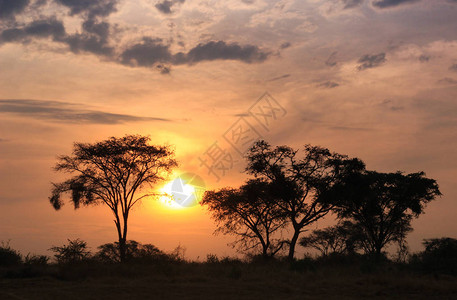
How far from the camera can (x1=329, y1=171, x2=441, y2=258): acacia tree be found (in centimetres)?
4269

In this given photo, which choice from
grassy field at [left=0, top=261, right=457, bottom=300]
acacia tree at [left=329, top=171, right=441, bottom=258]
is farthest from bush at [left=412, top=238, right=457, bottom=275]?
acacia tree at [left=329, top=171, right=441, bottom=258]

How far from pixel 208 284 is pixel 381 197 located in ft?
85.1

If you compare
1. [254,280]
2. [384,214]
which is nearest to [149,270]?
[254,280]

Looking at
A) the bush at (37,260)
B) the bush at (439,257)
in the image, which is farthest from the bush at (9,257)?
the bush at (439,257)

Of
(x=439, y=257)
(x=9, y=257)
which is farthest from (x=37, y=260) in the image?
(x=439, y=257)

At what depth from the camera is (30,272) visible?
24.2 m

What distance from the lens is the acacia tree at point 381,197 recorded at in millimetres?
42688

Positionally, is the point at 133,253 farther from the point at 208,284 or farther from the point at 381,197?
the point at 381,197

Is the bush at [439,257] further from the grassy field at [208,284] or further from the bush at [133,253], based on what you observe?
the bush at [133,253]

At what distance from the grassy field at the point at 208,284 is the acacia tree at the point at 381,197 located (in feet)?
51.4

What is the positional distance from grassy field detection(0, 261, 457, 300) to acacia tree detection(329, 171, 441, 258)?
15.7 meters

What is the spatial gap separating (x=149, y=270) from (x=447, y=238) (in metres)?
17.6

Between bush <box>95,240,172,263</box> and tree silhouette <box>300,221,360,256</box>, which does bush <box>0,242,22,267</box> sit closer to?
bush <box>95,240,172,263</box>

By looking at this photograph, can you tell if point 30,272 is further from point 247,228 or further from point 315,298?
point 247,228
